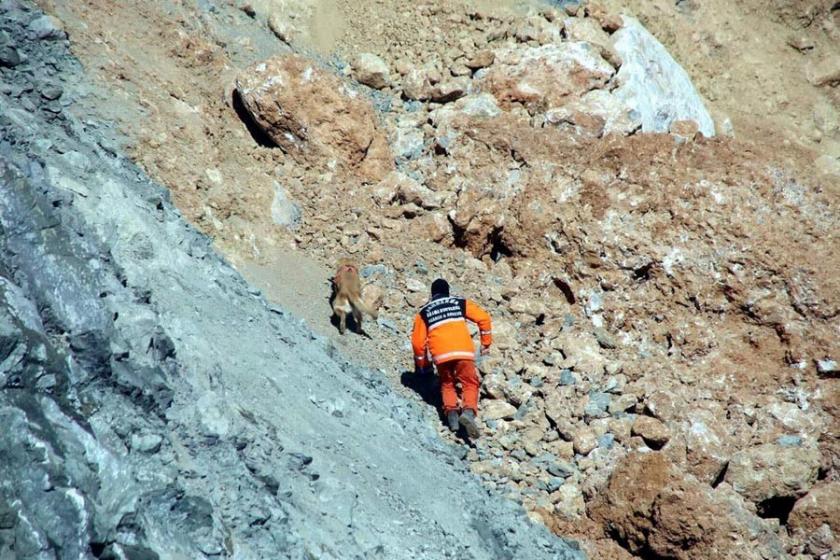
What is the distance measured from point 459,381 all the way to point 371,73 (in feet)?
15.9

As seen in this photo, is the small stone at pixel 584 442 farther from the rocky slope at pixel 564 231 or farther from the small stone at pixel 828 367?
the small stone at pixel 828 367

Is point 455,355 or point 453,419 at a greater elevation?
point 455,355

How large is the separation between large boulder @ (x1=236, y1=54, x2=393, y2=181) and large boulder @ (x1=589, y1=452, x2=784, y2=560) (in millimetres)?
4556

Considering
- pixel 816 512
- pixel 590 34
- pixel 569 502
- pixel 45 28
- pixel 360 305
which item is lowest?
pixel 569 502

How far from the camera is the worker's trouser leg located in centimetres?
779

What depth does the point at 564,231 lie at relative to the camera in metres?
9.41

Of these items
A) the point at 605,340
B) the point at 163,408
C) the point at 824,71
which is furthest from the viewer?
the point at 824,71

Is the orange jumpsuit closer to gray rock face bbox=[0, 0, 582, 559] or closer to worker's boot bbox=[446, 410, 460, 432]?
worker's boot bbox=[446, 410, 460, 432]

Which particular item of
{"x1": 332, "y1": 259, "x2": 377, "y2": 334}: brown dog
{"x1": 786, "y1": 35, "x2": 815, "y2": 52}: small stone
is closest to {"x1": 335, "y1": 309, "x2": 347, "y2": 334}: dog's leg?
{"x1": 332, "y1": 259, "x2": 377, "y2": 334}: brown dog

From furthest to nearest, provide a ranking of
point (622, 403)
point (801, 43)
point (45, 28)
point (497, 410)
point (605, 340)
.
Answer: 1. point (801, 43)
2. point (605, 340)
3. point (45, 28)
4. point (622, 403)
5. point (497, 410)

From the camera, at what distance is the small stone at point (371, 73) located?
1105 cm

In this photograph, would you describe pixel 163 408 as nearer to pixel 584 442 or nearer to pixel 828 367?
pixel 584 442

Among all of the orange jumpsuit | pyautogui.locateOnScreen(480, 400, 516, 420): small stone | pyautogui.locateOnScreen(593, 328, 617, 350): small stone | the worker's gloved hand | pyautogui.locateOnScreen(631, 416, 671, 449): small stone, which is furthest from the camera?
pyautogui.locateOnScreen(593, 328, 617, 350): small stone

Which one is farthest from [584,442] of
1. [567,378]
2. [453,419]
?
[453,419]
